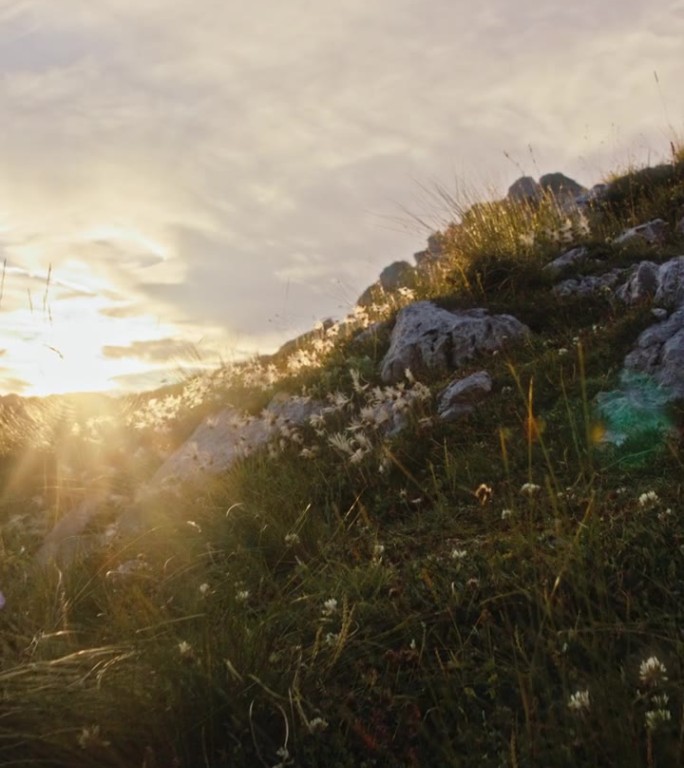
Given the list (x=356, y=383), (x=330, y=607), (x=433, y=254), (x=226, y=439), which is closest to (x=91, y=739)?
(x=330, y=607)

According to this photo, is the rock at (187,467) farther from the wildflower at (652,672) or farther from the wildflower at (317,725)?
the wildflower at (652,672)

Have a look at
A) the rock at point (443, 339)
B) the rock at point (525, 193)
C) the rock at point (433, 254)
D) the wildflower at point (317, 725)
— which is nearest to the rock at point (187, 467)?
the rock at point (443, 339)

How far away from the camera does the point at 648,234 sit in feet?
46.5

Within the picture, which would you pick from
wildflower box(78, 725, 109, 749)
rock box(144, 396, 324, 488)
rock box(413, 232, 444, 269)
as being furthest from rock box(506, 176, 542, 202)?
wildflower box(78, 725, 109, 749)

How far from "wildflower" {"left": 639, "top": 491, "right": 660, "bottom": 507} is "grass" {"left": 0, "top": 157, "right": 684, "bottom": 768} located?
0.08ft

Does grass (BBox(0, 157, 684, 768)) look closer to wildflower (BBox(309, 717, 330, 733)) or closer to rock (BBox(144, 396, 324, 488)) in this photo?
wildflower (BBox(309, 717, 330, 733))

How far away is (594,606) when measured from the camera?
4.02 metres

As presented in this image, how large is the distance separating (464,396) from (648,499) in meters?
3.36

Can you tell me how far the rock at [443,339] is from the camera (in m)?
10.6

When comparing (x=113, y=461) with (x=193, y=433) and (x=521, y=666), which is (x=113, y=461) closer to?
(x=193, y=433)

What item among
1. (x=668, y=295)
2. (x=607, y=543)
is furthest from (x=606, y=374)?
(x=607, y=543)

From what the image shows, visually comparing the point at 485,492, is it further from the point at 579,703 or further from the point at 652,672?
the point at 579,703

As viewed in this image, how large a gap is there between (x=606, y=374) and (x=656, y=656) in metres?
4.91

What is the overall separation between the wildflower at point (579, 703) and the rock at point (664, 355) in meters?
4.61
